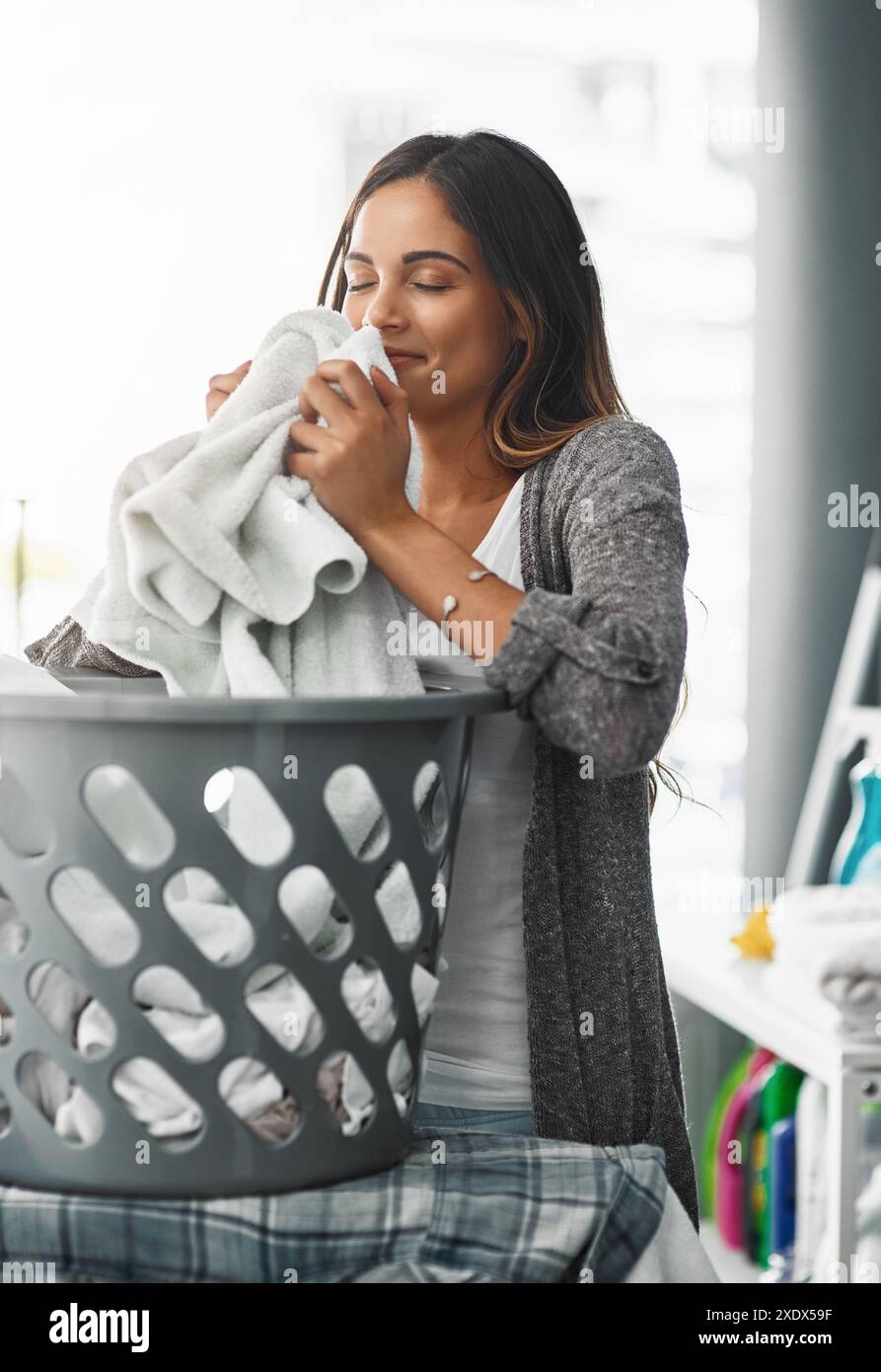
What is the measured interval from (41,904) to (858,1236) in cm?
103

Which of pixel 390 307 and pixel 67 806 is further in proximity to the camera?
pixel 390 307

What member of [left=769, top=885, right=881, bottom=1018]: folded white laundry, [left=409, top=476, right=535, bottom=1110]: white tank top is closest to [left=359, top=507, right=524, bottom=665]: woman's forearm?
[left=409, top=476, right=535, bottom=1110]: white tank top

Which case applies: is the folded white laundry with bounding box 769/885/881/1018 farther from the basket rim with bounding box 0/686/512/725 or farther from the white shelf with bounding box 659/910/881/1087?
the basket rim with bounding box 0/686/512/725

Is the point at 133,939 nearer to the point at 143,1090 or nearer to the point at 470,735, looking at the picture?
the point at 143,1090

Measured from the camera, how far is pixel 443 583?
1.95 feet

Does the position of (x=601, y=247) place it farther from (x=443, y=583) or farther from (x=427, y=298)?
(x=443, y=583)

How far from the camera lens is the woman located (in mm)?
549

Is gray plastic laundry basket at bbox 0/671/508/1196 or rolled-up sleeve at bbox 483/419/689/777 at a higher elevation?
rolled-up sleeve at bbox 483/419/689/777

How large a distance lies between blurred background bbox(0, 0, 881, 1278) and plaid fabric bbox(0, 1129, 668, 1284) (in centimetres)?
122

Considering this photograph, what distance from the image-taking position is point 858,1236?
123 centimetres

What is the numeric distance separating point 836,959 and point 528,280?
714 millimetres

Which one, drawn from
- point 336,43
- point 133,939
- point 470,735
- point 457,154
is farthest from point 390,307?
point 336,43

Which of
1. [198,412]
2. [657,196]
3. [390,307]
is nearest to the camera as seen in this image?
[390,307]

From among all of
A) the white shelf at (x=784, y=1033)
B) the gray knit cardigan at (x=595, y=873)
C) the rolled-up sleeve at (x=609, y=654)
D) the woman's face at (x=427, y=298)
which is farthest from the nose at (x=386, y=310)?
the white shelf at (x=784, y=1033)
